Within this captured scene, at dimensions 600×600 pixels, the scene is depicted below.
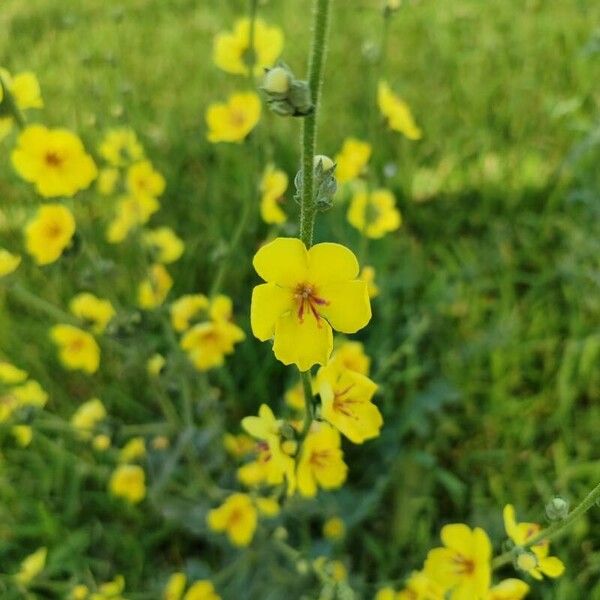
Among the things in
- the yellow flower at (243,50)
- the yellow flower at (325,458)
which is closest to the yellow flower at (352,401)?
the yellow flower at (325,458)

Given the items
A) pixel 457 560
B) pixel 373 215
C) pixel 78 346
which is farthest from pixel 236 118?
pixel 457 560

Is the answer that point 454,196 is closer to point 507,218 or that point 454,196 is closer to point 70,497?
point 507,218

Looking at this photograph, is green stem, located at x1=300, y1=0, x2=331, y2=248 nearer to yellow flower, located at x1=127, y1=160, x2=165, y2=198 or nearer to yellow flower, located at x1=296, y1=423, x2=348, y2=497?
yellow flower, located at x1=296, y1=423, x2=348, y2=497

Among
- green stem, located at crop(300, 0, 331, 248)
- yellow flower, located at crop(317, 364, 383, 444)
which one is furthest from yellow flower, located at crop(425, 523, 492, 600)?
green stem, located at crop(300, 0, 331, 248)

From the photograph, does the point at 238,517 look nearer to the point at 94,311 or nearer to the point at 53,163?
the point at 94,311

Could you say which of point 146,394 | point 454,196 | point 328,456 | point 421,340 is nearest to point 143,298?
point 146,394

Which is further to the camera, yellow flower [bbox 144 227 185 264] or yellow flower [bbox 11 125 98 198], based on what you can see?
yellow flower [bbox 144 227 185 264]

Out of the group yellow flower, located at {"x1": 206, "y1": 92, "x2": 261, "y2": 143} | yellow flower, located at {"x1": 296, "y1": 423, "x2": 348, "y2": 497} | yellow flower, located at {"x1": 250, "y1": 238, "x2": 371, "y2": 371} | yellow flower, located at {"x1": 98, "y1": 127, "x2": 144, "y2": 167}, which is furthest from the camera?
yellow flower, located at {"x1": 98, "y1": 127, "x2": 144, "y2": 167}

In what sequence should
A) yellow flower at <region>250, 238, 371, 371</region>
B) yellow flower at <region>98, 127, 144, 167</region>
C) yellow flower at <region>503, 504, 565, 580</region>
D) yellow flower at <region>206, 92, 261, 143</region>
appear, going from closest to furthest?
yellow flower at <region>250, 238, 371, 371</region>, yellow flower at <region>503, 504, 565, 580</region>, yellow flower at <region>206, 92, 261, 143</region>, yellow flower at <region>98, 127, 144, 167</region>
